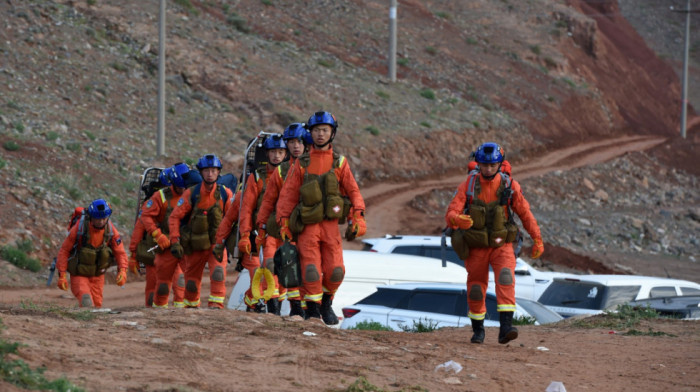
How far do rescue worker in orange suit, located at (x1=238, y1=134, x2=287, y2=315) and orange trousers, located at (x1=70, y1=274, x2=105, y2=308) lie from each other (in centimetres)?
298

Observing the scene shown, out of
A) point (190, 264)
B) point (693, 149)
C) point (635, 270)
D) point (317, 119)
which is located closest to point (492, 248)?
point (317, 119)

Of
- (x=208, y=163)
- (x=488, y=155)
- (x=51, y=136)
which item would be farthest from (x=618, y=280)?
(x=51, y=136)

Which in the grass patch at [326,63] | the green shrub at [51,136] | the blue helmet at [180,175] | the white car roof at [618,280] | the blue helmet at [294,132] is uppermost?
the grass patch at [326,63]

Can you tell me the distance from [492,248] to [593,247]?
73.7ft

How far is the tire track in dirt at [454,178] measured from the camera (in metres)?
31.7

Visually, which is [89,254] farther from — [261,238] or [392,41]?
[392,41]

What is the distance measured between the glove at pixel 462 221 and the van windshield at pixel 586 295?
6.19m

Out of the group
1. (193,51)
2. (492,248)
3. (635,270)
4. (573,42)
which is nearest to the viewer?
(492,248)

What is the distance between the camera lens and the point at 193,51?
39.7 m

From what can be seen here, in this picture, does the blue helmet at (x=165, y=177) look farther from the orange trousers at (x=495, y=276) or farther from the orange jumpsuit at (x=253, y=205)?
the orange trousers at (x=495, y=276)

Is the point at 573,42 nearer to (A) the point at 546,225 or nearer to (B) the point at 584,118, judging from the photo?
(B) the point at 584,118

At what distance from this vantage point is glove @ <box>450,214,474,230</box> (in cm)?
1043

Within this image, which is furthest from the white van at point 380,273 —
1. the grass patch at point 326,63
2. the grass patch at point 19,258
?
the grass patch at point 326,63

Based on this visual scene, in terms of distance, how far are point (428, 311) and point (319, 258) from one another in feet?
10.7
